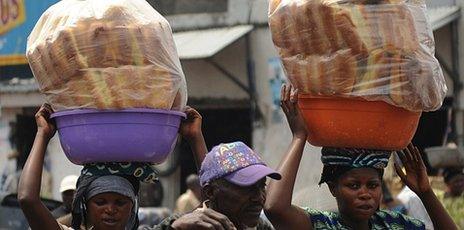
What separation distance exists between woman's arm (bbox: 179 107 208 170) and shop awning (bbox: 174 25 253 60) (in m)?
9.13

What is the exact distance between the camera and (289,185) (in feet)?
16.3

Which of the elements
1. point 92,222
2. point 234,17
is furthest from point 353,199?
point 234,17

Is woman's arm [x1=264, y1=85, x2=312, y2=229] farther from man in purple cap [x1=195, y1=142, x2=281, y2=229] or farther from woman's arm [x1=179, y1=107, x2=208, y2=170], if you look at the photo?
man in purple cap [x1=195, y1=142, x2=281, y2=229]

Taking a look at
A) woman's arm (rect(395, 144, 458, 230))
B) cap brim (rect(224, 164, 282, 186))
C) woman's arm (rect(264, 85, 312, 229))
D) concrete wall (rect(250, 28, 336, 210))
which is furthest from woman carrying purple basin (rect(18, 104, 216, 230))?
concrete wall (rect(250, 28, 336, 210))

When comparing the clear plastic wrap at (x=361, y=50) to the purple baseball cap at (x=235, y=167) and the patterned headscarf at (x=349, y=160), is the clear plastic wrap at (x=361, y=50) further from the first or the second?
the purple baseball cap at (x=235, y=167)

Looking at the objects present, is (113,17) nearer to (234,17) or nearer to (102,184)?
(102,184)

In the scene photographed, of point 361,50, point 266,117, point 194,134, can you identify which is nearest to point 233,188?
point 361,50

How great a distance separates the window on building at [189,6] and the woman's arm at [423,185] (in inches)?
415

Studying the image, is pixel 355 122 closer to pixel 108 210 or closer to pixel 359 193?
pixel 359 193

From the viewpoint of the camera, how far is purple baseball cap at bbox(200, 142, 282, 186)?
4333mm

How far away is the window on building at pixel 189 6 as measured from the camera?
15.9 metres

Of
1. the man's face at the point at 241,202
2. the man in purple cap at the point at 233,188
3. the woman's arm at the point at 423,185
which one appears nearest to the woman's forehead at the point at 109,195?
the man in purple cap at the point at 233,188

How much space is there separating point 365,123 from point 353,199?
30cm

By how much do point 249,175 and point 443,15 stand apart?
944cm
